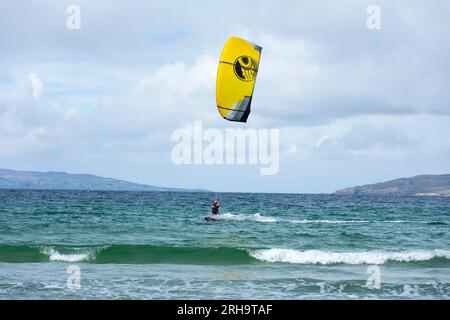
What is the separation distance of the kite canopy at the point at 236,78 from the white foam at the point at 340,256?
21.2 feet

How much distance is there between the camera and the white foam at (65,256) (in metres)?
24.0

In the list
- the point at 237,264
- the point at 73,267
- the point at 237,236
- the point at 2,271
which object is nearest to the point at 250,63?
the point at 237,264

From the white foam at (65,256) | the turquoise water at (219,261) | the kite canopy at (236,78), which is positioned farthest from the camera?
the white foam at (65,256)

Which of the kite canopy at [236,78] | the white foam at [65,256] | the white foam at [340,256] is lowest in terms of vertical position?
the white foam at [340,256]

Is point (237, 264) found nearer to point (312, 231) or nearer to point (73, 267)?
point (73, 267)

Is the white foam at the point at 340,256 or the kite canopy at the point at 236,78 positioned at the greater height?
the kite canopy at the point at 236,78

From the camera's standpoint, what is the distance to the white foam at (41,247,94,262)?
78.7ft
